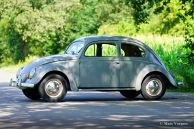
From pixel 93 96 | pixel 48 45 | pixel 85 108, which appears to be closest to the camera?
pixel 85 108

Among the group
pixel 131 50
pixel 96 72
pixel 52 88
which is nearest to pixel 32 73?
pixel 52 88

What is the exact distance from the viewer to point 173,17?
48.9 m

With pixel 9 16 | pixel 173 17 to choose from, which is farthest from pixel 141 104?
pixel 9 16

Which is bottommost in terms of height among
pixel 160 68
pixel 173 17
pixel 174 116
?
pixel 174 116

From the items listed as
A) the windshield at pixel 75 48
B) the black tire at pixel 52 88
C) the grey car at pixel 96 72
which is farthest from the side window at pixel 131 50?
the black tire at pixel 52 88

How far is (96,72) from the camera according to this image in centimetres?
1734

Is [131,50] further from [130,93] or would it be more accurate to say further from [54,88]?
[54,88]

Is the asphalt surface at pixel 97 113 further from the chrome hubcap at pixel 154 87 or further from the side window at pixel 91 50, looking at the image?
the side window at pixel 91 50

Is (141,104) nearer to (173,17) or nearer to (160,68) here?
(160,68)

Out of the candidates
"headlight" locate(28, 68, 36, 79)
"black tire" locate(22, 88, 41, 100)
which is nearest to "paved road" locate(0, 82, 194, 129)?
"black tire" locate(22, 88, 41, 100)

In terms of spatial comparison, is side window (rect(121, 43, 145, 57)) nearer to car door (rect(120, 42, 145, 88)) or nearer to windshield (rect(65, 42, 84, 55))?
car door (rect(120, 42, 145, 88))

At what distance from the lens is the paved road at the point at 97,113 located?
448 inches

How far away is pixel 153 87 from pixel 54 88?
2.79 metres

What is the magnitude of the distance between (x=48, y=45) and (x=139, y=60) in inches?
1771
